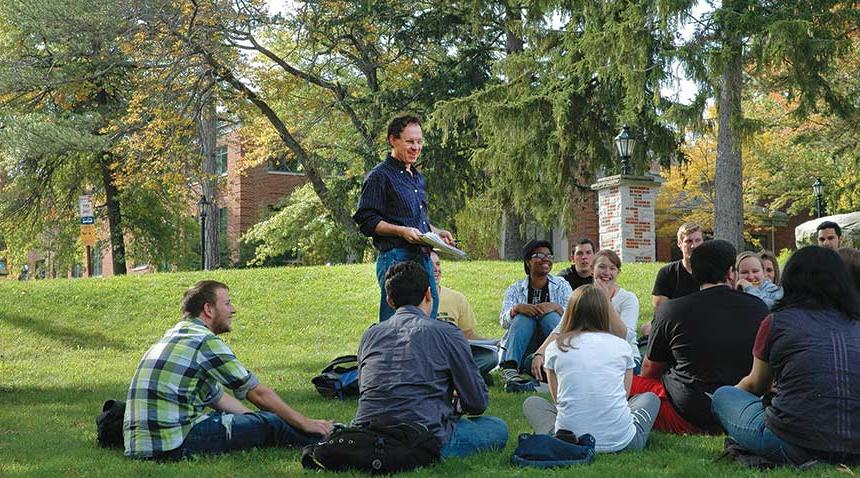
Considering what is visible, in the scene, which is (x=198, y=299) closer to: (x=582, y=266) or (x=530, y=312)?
(x=530, y=312)

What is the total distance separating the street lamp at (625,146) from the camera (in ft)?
61.3

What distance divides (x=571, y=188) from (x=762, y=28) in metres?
7.27

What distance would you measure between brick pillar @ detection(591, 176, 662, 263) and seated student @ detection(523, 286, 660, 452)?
13340 millimetres

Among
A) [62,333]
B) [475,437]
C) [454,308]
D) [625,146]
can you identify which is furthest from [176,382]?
[625,146]

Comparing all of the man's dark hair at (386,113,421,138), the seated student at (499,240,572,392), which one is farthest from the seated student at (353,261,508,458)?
the seated student at (499,240,572,392)

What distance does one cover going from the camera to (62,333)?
579 inches

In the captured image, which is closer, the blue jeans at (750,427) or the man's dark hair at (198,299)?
the blue jeans at (750,427)

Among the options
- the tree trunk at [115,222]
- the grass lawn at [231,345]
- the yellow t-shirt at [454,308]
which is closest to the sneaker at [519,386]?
the grass lawn at [231,345]

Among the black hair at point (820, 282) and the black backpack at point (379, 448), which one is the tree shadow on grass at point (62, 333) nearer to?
the black backpack at point (379, 448)

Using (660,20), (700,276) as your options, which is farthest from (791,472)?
(660,20)

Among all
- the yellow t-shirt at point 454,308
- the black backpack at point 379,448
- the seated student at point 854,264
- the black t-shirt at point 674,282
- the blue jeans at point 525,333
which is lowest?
the black backpack at point 379,448

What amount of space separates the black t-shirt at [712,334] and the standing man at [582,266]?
358 cm

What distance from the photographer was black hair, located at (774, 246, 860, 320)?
451 cm

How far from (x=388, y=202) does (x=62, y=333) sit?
33.5ft
